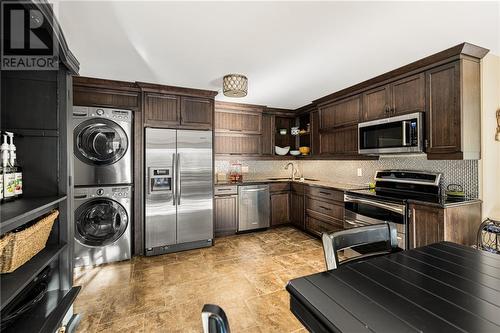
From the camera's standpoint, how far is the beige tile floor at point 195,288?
1.90 meters

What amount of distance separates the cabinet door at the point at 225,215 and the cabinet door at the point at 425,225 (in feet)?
8.56

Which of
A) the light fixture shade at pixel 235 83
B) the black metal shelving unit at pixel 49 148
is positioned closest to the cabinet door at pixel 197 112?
the light fixture shade at pixel 235 83

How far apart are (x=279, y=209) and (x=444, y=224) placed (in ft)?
8.94

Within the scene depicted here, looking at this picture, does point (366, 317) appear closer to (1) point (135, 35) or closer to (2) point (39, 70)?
(2) point (39, 70)

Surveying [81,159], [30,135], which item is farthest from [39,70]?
[81,159]

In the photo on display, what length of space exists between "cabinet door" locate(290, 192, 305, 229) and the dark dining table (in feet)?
10.3

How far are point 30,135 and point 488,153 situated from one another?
4.02 meters

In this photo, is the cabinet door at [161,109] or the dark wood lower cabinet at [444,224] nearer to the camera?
the dark wood lower cabinet at [444,224]

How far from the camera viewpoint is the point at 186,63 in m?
2.54

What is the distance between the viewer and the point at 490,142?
238 centimetres

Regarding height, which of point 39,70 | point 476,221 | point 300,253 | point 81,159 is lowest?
point 300,253

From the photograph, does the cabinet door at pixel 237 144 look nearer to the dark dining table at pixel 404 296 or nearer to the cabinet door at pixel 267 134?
the cabinet door at pixel 267 134

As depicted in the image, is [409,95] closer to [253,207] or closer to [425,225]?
[425,225]

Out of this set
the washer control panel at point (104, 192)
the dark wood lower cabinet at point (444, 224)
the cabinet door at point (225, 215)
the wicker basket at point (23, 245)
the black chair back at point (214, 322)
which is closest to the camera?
the black chair back at point (214, 322)
